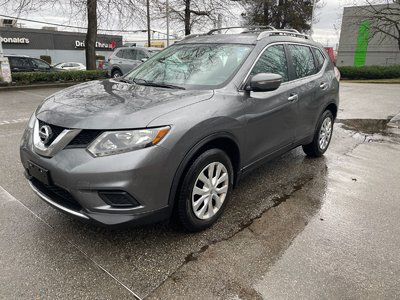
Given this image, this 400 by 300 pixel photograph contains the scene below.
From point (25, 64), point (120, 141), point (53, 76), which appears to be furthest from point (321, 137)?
point (25, 64)

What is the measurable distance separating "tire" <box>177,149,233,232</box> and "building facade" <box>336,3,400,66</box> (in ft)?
114

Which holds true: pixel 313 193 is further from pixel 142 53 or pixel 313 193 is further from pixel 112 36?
pixel 112 36

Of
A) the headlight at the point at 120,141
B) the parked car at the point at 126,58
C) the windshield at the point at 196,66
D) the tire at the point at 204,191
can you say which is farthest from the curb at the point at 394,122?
the parked car at the point at 126,58

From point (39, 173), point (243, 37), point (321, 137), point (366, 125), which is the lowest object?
point (366, 125)

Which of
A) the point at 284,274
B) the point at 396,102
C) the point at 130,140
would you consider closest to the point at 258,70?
the point at 130,140

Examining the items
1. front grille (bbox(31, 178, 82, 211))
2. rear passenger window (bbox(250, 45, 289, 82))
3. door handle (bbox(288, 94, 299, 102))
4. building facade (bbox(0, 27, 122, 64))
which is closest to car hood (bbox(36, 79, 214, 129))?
front grille (bbox(31, 178, 82, 211))

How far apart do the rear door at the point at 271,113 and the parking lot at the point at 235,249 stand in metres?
0.60

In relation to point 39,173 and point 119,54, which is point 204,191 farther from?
point 119,54

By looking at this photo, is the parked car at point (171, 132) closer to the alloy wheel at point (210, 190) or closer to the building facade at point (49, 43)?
the alloy wheel at point (210, 190)

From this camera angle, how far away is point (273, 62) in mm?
3623

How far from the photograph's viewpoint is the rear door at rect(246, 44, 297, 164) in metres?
3.20

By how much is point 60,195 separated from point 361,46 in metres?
39.5

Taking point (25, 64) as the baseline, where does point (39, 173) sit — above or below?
below

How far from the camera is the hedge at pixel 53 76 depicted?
13.1 metres
